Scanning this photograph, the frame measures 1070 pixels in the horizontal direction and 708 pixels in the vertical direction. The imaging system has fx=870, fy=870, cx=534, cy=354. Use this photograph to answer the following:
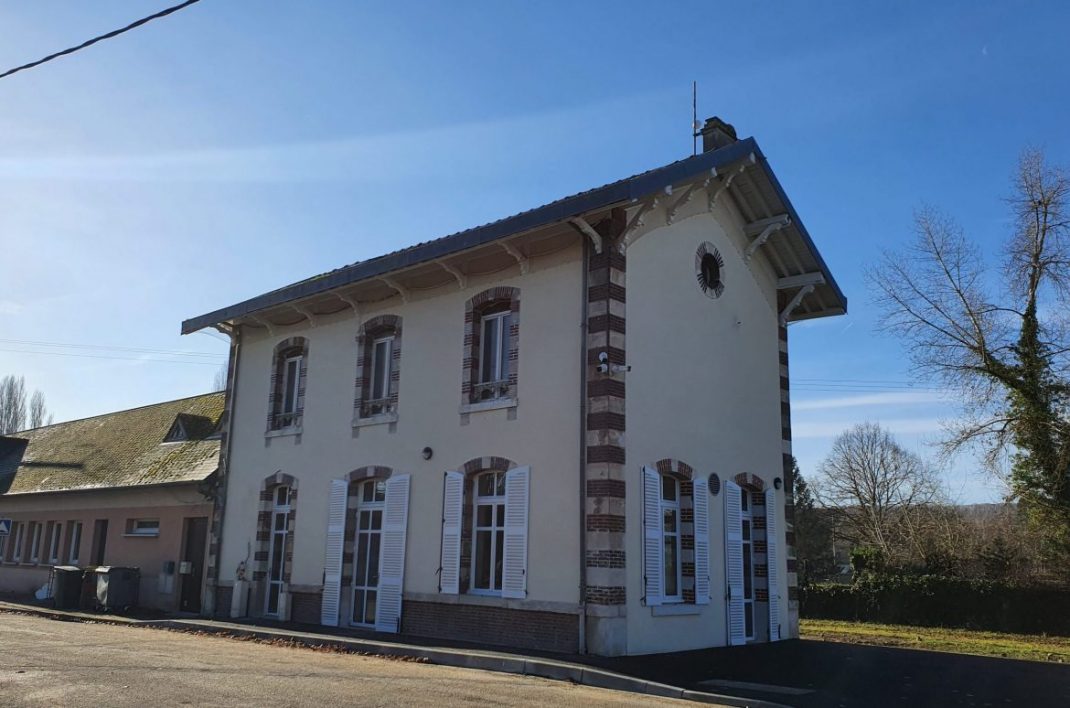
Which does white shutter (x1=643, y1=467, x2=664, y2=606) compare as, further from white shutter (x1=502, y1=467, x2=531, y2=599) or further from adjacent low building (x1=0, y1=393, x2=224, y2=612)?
adjacent low building (x1=0, y1=393, x2=224, y2=612)

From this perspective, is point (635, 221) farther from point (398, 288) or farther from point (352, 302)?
point (352, 302)

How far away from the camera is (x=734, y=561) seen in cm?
1380

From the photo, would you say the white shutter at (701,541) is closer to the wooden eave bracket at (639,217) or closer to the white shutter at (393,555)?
the wooden eave bracket at (639,217)

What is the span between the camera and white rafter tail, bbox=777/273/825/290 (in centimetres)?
1619

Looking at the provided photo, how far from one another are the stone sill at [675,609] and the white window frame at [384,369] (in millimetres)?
5991

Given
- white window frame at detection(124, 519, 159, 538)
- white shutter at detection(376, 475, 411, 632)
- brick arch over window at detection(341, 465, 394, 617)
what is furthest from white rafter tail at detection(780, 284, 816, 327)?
white window frame at detection(124, 519, 159, 538)

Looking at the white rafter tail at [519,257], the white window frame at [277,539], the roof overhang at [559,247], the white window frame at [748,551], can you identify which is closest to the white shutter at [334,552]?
the white window frame at [277,539]

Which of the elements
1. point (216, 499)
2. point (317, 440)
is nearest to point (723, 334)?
point (317, 440)

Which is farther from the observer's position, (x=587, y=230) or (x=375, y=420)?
(x=375, y=420)

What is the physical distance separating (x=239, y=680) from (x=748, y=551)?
29.1ft

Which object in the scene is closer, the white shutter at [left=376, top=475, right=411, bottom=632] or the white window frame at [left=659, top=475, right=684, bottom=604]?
the white window frame at [left=659, top=475, right=684, bottom=604]

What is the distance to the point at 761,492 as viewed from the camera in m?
14.9

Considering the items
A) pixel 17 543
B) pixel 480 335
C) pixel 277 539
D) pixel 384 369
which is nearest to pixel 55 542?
pixel 17 543

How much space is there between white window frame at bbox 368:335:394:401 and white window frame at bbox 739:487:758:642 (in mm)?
6306
